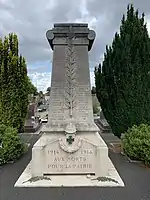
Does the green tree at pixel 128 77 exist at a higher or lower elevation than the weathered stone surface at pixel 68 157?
higher

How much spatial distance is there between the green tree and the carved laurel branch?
264 cm

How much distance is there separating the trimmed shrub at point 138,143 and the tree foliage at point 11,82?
15.3ft

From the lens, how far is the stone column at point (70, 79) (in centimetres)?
686

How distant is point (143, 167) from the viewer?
7.30 metres

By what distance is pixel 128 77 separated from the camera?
9062mm

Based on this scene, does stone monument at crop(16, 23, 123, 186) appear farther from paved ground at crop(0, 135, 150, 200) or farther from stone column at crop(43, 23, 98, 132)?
paved ground at crop(0, 135, 150, 200)

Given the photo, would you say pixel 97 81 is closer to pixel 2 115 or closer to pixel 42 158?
pixel 2 115

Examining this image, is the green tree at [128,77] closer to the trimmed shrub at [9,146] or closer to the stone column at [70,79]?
the stone column at [70,79]

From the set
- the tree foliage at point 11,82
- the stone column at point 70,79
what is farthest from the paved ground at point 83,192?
the tree foliage at point 11,82

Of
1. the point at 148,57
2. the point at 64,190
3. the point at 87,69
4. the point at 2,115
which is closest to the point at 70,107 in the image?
the point at 87,69

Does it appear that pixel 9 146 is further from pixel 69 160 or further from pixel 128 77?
pixel 128 77

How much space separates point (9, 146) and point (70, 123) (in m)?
2.38

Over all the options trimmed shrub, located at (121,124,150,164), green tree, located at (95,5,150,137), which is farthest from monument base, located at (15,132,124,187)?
green tree, located at (95,5,150,137)

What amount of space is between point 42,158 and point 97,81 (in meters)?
5.10
